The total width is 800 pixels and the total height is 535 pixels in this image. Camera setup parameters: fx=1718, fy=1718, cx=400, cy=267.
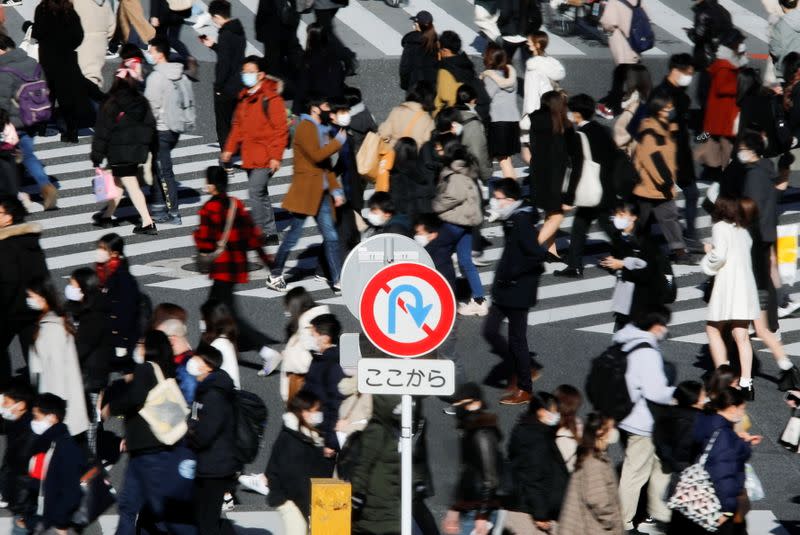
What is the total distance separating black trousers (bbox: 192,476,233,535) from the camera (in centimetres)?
1134

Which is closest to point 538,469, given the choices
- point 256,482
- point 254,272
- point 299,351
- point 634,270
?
point 256,482

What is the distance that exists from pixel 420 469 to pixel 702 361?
5.19 metres

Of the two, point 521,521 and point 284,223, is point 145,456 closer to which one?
point 521,521

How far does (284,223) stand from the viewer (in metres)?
19.2

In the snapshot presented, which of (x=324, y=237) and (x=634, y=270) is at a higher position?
(x=634, y=270)

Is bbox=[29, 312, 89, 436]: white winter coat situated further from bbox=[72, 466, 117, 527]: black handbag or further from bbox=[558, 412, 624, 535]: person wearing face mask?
bbox=[558, 412, 624, 535]: person wearing face mask

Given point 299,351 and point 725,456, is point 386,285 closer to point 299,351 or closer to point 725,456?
point 725,456

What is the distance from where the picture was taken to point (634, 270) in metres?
14.1

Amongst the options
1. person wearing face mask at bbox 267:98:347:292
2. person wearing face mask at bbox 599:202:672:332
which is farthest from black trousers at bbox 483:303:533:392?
person wearing face mask at bbox 267:98:347:292

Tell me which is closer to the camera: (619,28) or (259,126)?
(259,126)

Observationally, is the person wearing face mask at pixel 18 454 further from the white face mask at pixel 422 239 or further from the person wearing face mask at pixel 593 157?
the person wearing face mask at pixel 593 157

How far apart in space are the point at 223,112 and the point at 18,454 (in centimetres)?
962

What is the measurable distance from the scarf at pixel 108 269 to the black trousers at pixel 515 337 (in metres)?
3.11

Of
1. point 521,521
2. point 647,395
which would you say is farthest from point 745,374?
point 521,521
